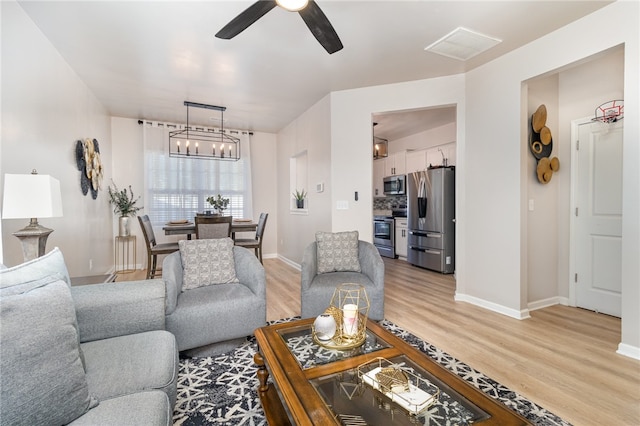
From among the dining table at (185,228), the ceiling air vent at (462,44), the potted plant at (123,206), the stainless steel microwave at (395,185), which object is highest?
the ceiling air vent at (462,44)

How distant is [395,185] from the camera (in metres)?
6.05

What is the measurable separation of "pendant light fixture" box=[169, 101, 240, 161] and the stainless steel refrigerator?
350 centimetres

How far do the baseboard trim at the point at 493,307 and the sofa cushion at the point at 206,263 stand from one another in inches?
101

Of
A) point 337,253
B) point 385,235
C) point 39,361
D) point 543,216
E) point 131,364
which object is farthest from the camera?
point 385,235

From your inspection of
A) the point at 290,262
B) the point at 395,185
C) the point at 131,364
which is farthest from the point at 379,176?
the point at 131,364

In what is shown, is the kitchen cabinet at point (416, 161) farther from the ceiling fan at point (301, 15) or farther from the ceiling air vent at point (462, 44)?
the ceiling fan at point (301, 15)

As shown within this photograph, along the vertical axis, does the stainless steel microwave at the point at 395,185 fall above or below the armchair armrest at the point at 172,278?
above

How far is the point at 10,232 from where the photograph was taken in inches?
78.8

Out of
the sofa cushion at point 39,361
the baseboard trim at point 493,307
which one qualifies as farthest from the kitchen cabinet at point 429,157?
the sofa cushion at point 39,361

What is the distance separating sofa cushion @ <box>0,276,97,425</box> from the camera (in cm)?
76

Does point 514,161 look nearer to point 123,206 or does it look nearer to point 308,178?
point 308,178

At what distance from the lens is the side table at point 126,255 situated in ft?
15.6

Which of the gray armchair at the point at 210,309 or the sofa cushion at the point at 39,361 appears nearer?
the sofa cushion at the point at 39,361

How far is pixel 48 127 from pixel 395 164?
5.61m
